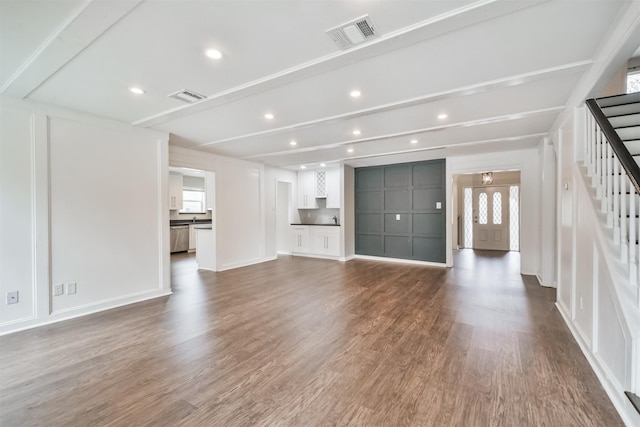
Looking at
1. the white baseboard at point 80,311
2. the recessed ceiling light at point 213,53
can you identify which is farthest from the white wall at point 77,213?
the recessed ceiling light at point 213,53

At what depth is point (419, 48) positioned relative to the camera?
211 centimetres

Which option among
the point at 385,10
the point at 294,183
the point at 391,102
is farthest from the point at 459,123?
the point at 294,183

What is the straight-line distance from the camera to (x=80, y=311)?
3502 mm

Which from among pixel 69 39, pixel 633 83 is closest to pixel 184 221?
pixel 69 39

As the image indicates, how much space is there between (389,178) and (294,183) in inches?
113

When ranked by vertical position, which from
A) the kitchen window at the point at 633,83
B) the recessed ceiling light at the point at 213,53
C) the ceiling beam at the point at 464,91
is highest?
the kitchen window at the point at 633,83

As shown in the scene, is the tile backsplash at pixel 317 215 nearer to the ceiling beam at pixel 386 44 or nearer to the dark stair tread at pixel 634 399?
the ceiling beam at pixel 386 44

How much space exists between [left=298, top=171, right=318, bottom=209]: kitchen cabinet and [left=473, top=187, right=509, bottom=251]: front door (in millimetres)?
5302

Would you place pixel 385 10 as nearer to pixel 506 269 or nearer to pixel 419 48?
pixel 419 48

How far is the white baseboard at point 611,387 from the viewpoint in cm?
162

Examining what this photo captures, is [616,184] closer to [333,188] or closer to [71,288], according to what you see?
[71,288]

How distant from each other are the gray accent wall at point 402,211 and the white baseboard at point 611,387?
399 centimetres

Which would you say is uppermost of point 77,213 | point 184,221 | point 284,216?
point 77,213

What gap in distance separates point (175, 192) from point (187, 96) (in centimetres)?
683
